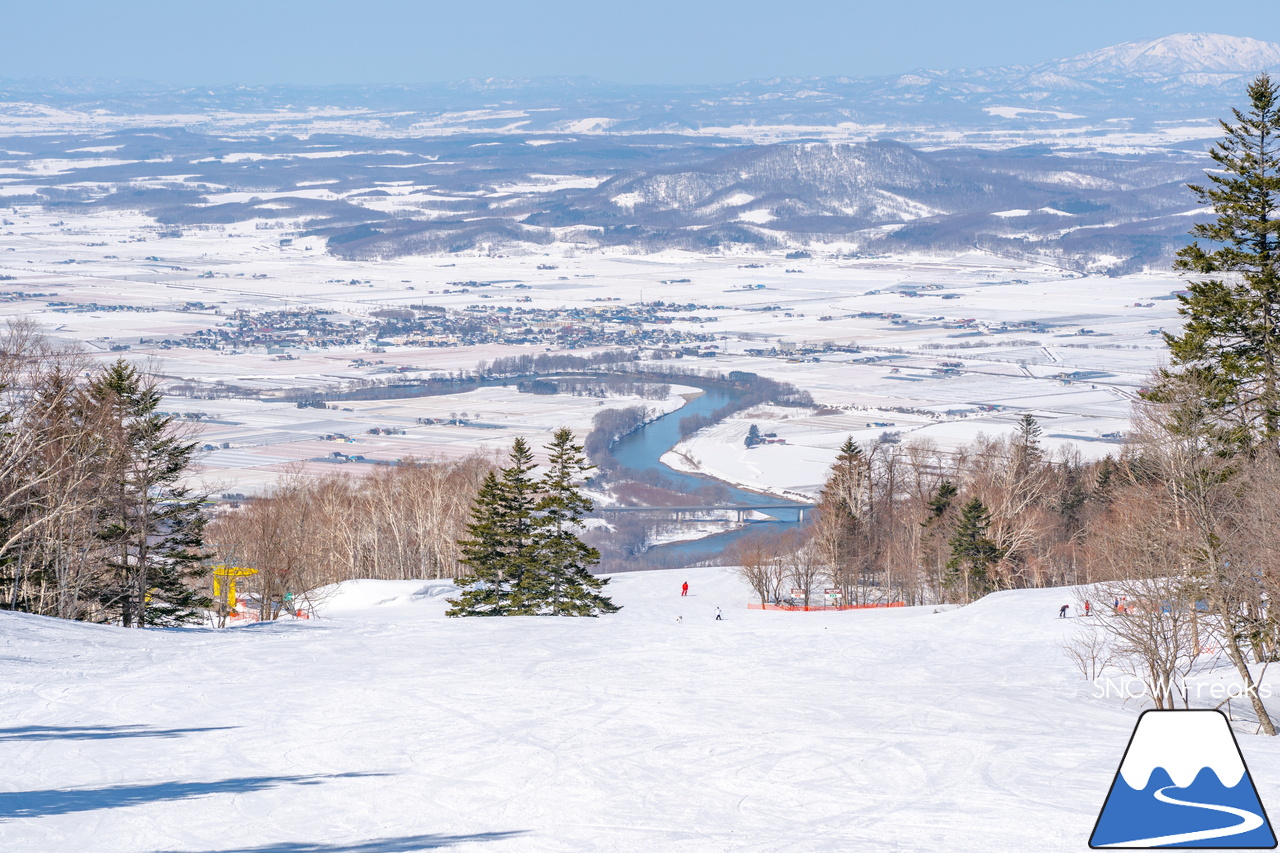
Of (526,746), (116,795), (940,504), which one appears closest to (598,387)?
(940,504)

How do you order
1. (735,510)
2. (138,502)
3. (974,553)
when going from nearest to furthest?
1. (138,502)
2. (974,553)
3. (735,510)

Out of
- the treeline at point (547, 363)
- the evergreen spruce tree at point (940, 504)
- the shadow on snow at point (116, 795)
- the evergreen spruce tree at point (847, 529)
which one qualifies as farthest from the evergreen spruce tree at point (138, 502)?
the treeline at point (547, 363)

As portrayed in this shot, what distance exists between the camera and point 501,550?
120 feet

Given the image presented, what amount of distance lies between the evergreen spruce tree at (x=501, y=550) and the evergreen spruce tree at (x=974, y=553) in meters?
15.6

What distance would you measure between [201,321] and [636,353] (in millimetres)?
57194

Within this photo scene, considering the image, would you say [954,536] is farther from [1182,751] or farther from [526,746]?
[1182,751]

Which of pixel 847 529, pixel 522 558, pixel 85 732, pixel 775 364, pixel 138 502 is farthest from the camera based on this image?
pixel 775 364

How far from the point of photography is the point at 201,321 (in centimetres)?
16562

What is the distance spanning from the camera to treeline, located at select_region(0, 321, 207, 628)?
26.9 meters

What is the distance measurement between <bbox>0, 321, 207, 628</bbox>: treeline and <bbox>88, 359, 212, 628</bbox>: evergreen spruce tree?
31 mm

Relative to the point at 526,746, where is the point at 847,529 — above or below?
above

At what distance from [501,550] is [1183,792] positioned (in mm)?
29532

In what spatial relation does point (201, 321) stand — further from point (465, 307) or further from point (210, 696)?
point (210, 696)

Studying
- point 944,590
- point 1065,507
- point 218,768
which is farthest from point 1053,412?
point 218,768
